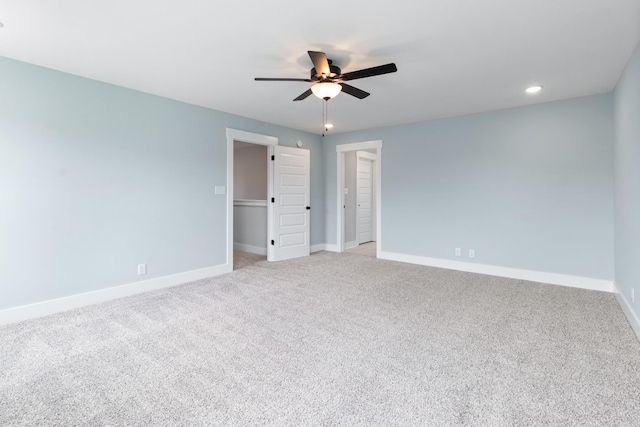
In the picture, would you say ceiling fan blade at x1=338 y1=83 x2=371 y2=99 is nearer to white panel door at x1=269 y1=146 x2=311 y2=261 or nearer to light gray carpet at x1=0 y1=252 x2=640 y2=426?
light gray carpet at x1=0 y1=252 x2=640 y2=426

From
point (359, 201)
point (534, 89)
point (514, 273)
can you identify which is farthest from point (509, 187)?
point (359, 201)

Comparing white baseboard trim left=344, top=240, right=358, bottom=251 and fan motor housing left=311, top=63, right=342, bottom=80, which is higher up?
fan motor housing left=311, top=63, right=342, bottom=80

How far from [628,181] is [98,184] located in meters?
5.46

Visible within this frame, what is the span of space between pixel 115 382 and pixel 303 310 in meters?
1.68

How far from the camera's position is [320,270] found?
489cm

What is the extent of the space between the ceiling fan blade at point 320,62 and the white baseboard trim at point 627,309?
3.39 metres

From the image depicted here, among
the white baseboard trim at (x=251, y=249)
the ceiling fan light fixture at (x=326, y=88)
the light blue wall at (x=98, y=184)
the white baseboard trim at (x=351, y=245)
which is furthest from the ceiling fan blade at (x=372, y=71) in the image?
the white baseboard trim at (x=351, y=245)

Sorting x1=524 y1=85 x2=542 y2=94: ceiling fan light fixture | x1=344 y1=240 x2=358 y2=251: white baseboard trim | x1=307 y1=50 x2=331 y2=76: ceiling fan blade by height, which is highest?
x1=524 y1=85 x2=542 y2=94: ceiling fan light fixture

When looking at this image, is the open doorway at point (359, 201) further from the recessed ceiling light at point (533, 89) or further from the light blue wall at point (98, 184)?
the recessed ceiling light at point (533, 89)

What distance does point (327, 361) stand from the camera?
221 cm

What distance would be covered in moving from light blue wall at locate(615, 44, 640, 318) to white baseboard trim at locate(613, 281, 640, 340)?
4cm

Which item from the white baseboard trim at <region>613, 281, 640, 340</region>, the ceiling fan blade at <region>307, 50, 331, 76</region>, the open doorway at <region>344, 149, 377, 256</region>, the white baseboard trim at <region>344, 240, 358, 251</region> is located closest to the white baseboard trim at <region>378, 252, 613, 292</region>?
the white baseboard trim at <region>613, 281, 640, 340</region>

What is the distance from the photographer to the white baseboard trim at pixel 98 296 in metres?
2.95

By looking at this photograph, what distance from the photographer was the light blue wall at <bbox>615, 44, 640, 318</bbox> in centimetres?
261
